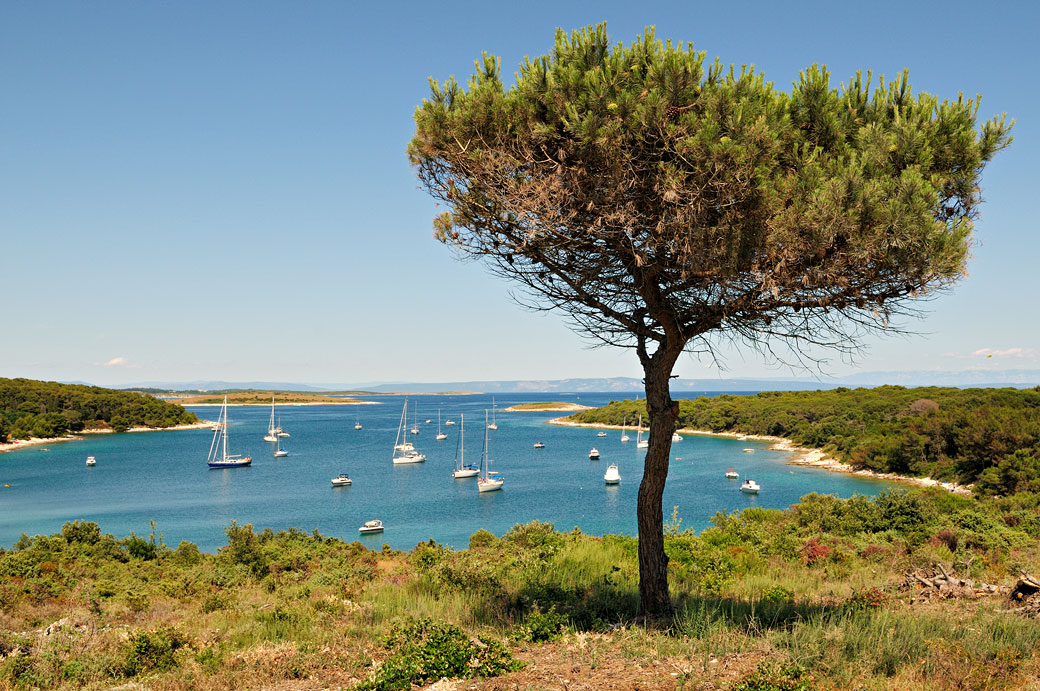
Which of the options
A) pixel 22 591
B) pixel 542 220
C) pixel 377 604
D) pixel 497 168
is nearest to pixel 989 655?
pixel 542 220

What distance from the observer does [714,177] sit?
5156 millimetres

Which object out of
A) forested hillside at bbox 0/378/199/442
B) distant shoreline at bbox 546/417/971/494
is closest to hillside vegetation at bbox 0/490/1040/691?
distant shoreline at bbox 546/417/971/494

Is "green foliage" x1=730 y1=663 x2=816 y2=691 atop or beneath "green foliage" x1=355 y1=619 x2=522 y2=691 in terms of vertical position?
atop

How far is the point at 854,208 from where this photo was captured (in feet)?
15.9

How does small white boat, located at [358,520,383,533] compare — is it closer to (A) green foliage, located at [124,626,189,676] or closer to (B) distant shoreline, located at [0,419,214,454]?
(A) green foliage, located at [124,626,189,676]

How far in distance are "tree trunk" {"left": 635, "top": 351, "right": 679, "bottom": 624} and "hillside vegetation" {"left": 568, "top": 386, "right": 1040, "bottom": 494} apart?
4722 mm

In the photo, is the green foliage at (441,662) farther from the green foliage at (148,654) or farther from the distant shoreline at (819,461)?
the distant shoreline at (819,461)

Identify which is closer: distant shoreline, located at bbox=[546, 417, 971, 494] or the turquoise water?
the turquoise water

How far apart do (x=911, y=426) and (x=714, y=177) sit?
5190 cm

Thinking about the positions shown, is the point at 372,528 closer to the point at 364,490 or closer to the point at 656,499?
the point at 364,490

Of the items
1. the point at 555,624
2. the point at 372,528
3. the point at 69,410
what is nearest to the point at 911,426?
the point at 372,528

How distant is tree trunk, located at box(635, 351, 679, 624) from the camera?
634 cm

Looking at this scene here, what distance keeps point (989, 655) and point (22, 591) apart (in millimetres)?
13465

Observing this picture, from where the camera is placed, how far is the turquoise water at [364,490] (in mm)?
35438
